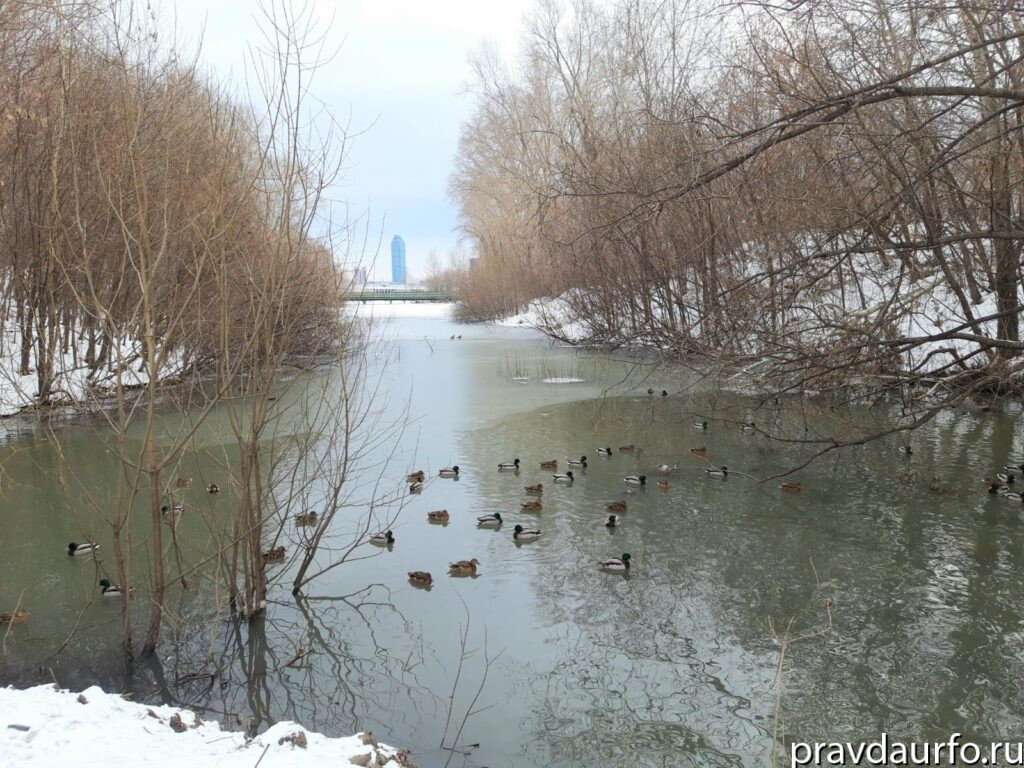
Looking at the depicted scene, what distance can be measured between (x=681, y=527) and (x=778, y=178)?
6.25 meters

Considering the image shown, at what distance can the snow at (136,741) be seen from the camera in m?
3.15

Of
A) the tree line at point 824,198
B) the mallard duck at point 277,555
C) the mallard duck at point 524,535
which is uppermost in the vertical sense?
the tree line at point 824,198

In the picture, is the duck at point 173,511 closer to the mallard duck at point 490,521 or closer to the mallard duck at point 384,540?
the mallard duck at point 384,540

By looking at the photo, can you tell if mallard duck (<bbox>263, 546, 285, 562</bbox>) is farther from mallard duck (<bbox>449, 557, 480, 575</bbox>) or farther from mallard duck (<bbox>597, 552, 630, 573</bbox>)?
mallard duck (<bbox>597, 552, 630, 573</bbox>)

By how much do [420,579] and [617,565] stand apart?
4.93 ft

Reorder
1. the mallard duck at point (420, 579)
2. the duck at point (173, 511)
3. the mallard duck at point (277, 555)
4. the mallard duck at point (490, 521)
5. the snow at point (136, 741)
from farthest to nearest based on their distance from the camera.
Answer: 1. the mallard duck at point (490, 521)
2. the mallard duck at point (277, 555)
3. the mallard duck at point (420, 579)
4. the duck at point (173, 511)
5. the snow at point (136, 741)

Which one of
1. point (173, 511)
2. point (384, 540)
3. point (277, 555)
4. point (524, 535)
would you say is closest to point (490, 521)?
→ point (524, 535)

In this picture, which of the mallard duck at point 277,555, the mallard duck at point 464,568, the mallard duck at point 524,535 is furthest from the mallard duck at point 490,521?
the mallard duck at point 277,555

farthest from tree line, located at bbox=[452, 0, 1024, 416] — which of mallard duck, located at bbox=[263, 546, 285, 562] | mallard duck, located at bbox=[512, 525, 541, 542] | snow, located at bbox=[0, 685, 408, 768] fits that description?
snow, located at bbox=[0, 685, 408, 768]

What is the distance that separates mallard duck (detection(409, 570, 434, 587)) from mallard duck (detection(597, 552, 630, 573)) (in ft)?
4.38

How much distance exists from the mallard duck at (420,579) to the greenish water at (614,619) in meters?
0.11

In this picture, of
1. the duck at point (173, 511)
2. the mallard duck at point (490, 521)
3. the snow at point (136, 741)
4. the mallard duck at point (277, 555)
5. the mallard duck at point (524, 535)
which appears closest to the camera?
the snow at point (136, 741)

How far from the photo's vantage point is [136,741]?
3.34 m

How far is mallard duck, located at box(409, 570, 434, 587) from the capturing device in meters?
5.95
